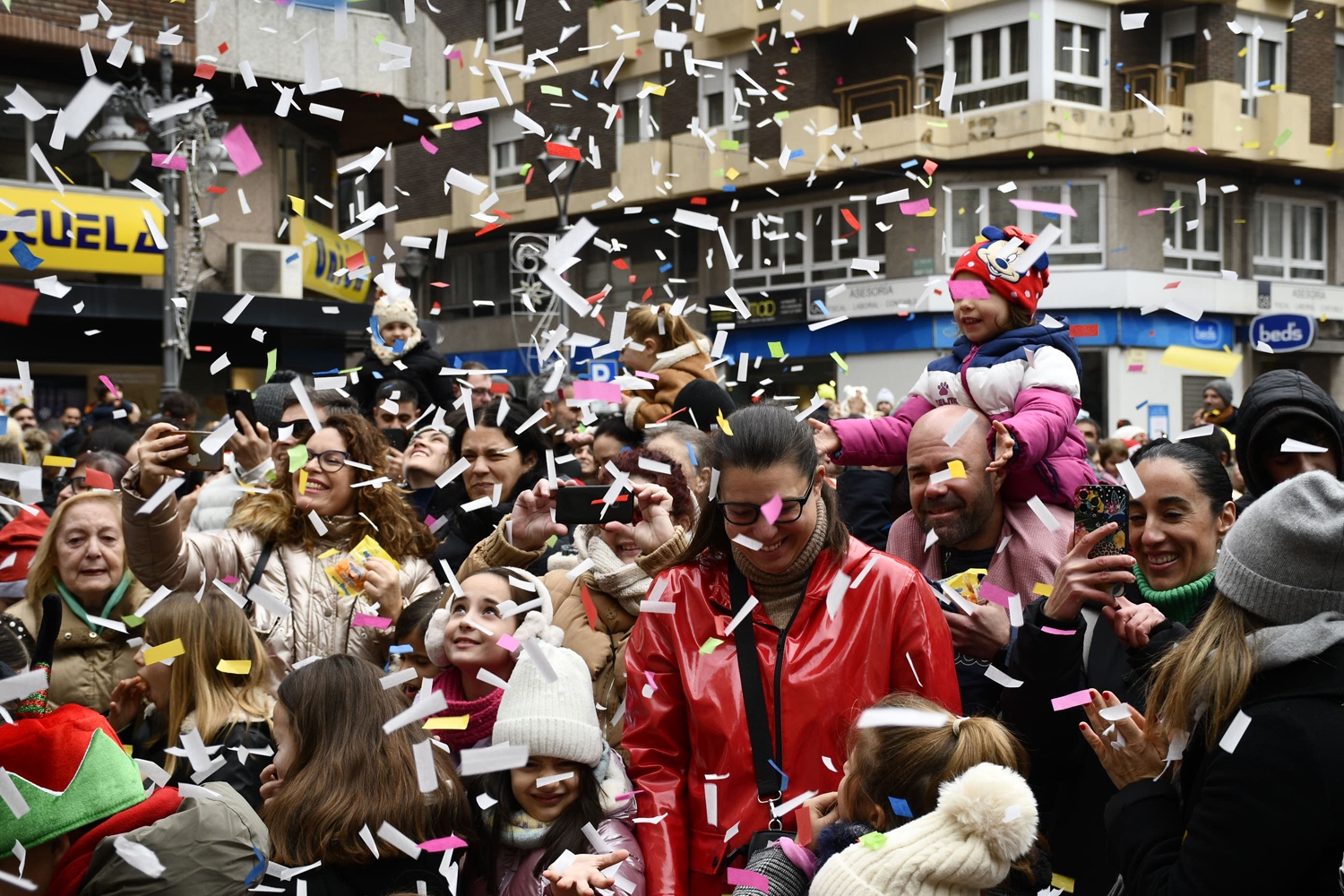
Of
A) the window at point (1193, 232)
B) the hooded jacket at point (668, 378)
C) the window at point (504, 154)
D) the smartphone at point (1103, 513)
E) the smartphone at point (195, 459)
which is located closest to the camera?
the smartphone at point (1103, 513)

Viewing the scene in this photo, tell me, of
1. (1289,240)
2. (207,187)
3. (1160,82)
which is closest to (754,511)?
(207,187)

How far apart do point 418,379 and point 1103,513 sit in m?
6.04

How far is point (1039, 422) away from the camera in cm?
406

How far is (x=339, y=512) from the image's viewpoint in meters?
5.05

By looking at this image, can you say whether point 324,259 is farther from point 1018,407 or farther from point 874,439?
point 1018,407

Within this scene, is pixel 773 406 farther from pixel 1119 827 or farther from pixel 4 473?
pixel 4 473

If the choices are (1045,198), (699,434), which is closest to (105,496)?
(699,434)

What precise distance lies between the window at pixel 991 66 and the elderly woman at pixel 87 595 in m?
22.3

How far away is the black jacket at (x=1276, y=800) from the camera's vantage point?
2320 millimetres

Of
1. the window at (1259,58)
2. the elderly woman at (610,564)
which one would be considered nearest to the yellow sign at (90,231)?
the elderly woman at (610,564)

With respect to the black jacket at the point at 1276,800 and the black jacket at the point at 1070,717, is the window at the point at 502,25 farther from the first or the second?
the black jacket at the point at 1276,800

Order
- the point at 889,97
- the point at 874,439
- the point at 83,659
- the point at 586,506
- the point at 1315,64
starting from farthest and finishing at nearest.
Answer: the point at 1315,64, the point at 889,97, the point at 83,659, the point at 874,439, the point at 586,506

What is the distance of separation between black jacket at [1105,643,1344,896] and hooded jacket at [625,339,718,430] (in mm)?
3673

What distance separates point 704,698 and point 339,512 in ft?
7.17
